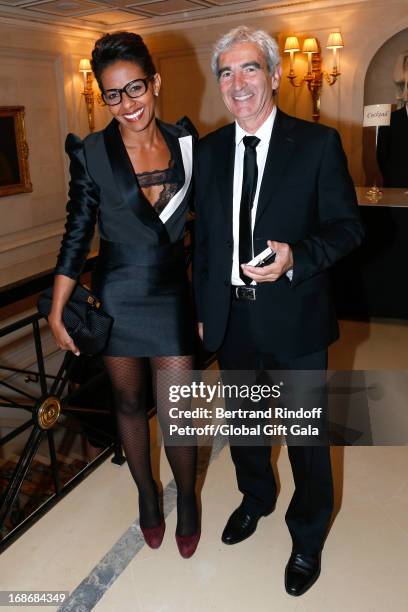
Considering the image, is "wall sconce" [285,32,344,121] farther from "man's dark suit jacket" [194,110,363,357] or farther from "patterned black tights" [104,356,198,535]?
"patterned black tights" [104,356,198,535]

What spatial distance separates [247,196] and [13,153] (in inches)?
252

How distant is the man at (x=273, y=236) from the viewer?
1.64 m

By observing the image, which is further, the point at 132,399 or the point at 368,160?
the point at 368,160

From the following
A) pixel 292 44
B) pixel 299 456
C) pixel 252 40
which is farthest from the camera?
pixel 292 44

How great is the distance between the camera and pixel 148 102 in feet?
5.63

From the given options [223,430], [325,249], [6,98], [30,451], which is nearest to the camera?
[325,249]

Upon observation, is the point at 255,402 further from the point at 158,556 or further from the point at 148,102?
the point at 148,102

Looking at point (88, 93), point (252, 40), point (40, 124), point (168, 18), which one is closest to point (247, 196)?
point (252, 40)

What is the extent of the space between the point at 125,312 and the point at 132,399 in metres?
0.36

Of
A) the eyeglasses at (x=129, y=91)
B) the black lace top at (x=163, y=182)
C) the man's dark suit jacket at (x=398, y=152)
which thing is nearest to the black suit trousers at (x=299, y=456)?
the black lace top at (x=163, y=182)

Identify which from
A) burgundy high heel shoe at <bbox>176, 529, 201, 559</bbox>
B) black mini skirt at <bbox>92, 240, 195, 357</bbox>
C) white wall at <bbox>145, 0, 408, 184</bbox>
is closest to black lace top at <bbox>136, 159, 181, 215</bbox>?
black mini skirt at <bbox>92, 240, 195, 357</bbox>

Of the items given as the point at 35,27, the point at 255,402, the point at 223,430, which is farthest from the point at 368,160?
the point at 255,402

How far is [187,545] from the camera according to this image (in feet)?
6.84

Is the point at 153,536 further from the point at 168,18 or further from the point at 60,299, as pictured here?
the point at 168,18
